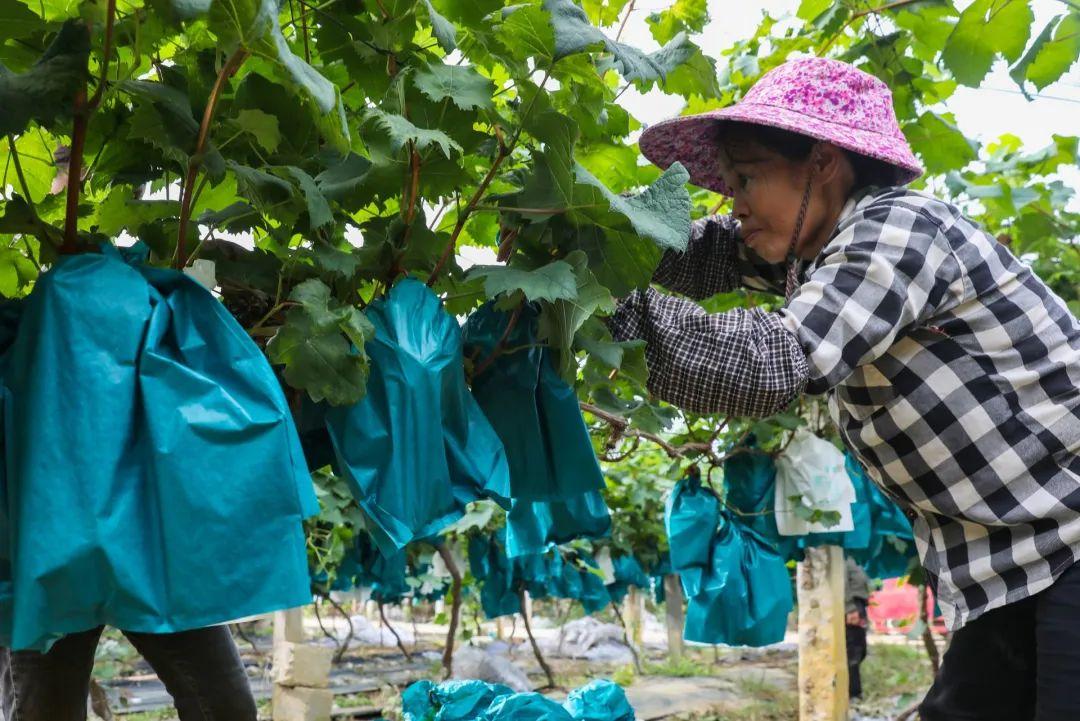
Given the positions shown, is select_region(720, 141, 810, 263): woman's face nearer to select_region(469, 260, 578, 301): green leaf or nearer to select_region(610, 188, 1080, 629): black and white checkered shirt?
select_region(610, 188, 1080, 629): black and white checkered shirt

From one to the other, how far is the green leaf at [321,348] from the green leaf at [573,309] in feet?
0.84

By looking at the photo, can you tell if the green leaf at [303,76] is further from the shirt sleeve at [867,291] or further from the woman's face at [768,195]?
the woman's face at [768,195]

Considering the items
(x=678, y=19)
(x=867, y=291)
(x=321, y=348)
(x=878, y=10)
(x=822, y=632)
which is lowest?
(x=822, y=632)

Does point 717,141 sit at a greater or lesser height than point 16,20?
greater

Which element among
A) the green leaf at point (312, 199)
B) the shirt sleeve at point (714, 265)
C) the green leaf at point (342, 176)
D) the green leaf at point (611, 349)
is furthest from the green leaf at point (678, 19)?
the green leaf at point (312, 199)

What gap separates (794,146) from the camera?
1563 mm

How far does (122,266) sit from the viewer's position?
0.97 metres

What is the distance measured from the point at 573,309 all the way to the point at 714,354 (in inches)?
8.7

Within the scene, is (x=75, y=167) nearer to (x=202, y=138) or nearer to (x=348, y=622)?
(x=202, y=138)

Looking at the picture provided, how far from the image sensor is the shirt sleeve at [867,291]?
4.19 ft

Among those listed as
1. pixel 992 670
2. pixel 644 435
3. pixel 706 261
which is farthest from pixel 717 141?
pixel 644 435

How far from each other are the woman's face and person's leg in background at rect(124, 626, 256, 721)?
106 centimetres

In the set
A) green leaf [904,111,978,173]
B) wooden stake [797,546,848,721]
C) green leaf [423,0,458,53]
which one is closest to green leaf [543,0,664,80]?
green leaf [423,0,458,53]

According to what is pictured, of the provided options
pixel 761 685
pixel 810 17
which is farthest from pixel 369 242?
pixel 761 685
